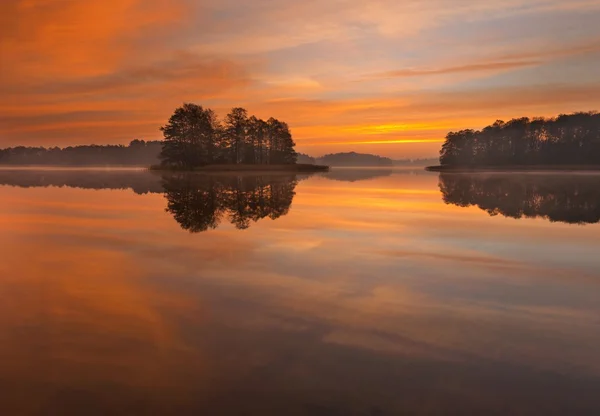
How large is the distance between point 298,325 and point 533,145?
18102 cm

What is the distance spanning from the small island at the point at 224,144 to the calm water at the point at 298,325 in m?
102

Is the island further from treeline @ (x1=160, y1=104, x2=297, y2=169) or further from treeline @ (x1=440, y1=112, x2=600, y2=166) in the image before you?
treeline @ (x1=440, y1=112, x2=600, y2=166)

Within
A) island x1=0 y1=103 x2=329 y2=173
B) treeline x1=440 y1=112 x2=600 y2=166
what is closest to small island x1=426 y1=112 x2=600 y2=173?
treeline x1=440 y1=112 x2=600 y2=166

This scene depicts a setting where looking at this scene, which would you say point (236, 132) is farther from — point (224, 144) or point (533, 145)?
point (533, 145)

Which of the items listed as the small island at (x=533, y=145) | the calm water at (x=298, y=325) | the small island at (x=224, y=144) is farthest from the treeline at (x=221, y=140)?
the calm water at (x=298, y=325)

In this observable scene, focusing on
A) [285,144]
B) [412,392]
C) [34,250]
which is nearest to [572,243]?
[412,392]

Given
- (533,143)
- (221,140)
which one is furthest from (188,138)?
(533,143)

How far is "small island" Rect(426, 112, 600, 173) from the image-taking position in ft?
469

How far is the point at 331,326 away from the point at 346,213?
58.9 feet

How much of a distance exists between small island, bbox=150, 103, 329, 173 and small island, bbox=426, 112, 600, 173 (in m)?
75.2

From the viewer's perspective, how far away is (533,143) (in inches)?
→ 6211

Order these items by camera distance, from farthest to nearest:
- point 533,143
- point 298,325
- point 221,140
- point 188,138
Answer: point 533,143, point 221,140, point 188,138, point 298,325

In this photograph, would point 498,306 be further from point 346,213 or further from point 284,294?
point 346,213

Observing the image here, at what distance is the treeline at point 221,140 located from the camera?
373 ft
